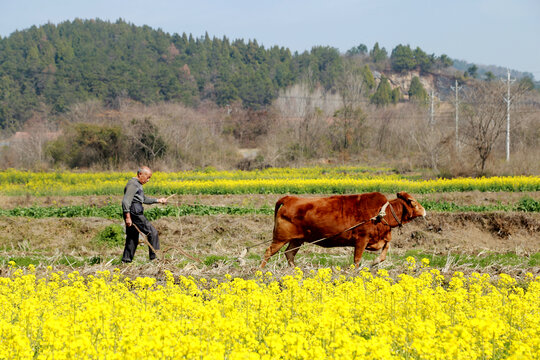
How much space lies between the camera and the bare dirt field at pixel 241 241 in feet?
35.6

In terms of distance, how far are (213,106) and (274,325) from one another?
84.7 m

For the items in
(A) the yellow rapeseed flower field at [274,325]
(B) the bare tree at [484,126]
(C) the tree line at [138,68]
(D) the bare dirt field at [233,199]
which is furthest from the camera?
(C) the tree line at [138,68]

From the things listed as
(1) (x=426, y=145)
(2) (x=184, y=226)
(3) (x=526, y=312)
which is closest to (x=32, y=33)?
(1) (x=426, y=145)

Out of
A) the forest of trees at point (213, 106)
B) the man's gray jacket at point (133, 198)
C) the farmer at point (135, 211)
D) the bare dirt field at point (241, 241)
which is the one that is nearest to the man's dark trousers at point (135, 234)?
the farmer at point (135, 211)

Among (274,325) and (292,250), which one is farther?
(292,250)

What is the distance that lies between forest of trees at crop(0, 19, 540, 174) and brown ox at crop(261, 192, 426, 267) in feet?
→ 70.1

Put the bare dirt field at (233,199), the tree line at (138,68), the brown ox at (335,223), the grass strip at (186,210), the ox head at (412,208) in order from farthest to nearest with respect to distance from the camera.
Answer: the tree line at (138,68), the bare dirt field at (233,199), the grass strip at (186,210), the ox head at (412,208), the brown ox at (335,223)

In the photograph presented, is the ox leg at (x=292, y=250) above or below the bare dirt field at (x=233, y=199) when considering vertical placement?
above

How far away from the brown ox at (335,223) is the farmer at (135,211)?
2.23m

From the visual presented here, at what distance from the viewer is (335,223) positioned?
9.65 metres

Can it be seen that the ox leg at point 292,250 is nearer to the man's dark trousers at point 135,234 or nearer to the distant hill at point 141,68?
the man's dark trousers at point 135,234

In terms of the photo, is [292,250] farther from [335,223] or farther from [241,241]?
[241,241]

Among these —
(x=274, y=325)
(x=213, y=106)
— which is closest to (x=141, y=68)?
(x=213, y=106)

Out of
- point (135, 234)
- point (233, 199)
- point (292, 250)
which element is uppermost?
point (135, 234)
